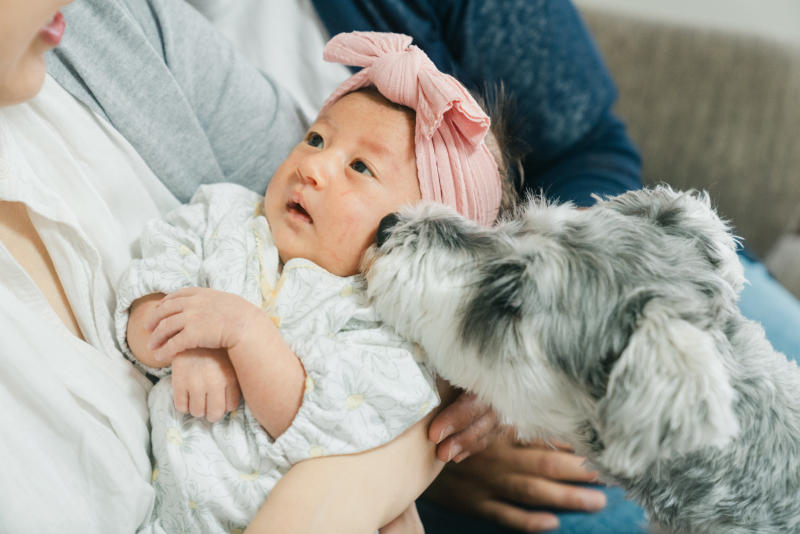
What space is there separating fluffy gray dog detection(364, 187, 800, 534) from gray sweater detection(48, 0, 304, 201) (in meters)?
0.39

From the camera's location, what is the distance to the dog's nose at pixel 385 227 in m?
0.68

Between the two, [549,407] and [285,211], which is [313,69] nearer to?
[285,211]

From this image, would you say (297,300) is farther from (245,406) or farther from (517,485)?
(517,485)

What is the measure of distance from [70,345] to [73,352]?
0.01 meters

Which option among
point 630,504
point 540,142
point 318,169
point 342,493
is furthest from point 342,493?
point 540,142

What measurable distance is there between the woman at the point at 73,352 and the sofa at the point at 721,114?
59.6 inches

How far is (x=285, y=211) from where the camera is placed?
31.1 inches

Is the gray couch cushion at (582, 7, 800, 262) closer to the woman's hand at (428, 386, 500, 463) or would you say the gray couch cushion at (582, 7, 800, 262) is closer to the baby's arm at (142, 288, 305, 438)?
the woman's hand at (428, 386, 500, 463)

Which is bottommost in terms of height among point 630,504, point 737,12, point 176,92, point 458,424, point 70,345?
point 630,504

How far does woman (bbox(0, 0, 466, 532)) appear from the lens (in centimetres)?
61

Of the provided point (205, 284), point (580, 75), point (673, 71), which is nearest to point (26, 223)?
point (205, 284)

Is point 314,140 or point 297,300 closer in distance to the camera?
point 297,300

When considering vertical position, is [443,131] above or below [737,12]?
above

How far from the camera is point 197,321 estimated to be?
67 centimetres
